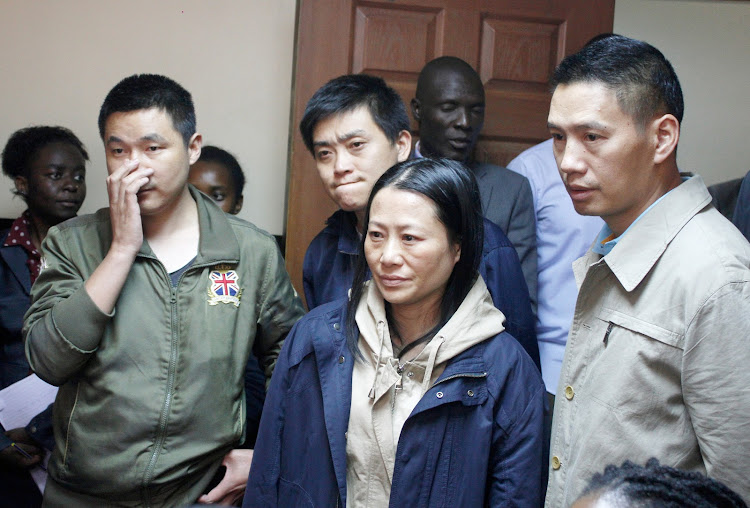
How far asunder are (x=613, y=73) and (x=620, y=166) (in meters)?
0.18

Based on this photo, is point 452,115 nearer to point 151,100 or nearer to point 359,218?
point 359,218

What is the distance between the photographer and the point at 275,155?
300 centimetres

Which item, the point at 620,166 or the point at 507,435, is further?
the point at 507,435

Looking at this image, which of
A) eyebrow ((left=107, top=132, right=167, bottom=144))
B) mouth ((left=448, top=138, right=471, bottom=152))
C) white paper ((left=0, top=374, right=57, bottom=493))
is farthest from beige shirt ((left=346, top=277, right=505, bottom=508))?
white paper ((left=0, top=374, right=57, bottom=493))

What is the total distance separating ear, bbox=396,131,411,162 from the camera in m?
2.05

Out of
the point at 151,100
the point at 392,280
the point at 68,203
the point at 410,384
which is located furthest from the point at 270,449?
the point at 68,203

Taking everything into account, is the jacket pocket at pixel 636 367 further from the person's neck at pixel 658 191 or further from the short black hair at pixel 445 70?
the short black hair at pixel 445 70

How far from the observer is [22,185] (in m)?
2.63

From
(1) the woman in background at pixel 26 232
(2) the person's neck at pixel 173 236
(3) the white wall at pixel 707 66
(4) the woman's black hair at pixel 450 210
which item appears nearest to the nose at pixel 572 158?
(4) the woman's black hair at pixel 450 210

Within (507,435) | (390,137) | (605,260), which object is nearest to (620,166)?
(605,260)

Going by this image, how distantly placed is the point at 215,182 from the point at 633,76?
1.72 m

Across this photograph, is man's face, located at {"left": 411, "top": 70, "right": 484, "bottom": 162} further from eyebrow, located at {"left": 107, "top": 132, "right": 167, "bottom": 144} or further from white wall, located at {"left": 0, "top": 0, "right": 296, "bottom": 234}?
eyebrow, located at {"left": 107, "top": 132, "right": 167, "bottom": 144}

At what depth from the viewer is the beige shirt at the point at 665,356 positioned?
47.8 inches

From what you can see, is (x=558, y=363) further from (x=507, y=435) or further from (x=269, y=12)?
(x=269, y=12)
